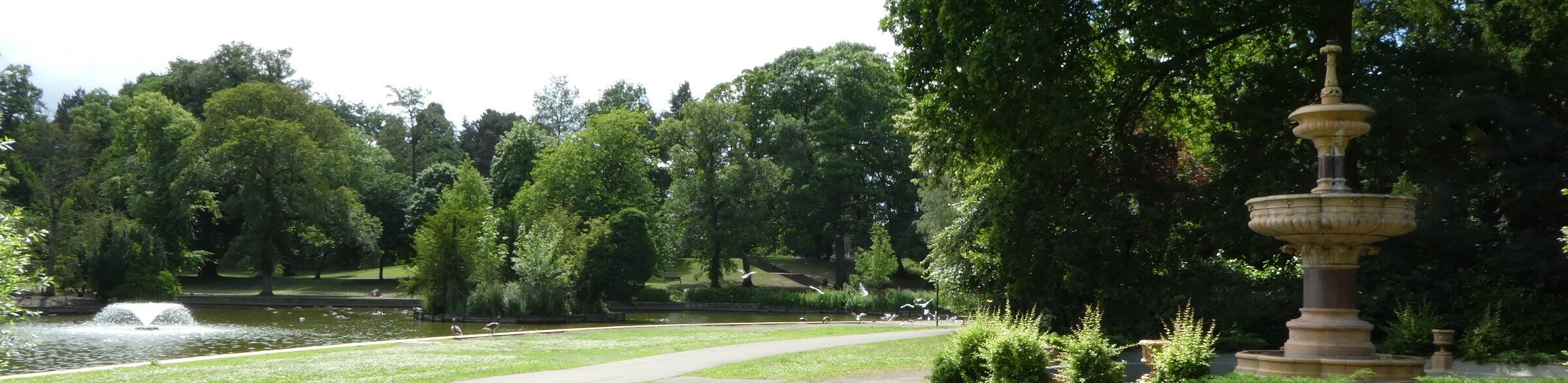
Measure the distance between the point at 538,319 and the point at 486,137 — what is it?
52.6 m

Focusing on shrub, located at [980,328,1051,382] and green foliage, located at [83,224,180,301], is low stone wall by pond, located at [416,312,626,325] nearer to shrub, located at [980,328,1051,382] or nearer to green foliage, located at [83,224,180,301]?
green foliage, located at [83,224,180,301]

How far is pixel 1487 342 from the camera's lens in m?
14.5

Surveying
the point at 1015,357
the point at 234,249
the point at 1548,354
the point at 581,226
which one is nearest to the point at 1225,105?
the point at 1548,354

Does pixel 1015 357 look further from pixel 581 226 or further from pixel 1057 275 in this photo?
pixel 581 226

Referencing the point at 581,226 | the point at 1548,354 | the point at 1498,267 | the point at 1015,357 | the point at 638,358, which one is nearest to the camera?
the point at 1015,357

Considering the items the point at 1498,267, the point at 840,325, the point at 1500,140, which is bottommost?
the point at 840,325

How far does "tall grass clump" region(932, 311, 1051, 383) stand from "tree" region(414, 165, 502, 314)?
30614mm

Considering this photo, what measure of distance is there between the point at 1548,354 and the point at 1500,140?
4.58 metres

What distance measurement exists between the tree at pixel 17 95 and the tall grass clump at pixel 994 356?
77.6 metres

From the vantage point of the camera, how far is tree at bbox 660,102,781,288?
187ft

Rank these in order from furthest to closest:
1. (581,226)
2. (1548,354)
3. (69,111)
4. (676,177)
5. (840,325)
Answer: (69,111) < (676,177) < (581,226) < (840,325) < (1548,354)

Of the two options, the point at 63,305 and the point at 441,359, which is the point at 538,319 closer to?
the point at 63,305

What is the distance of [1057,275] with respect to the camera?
19031 mm

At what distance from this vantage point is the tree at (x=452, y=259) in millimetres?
42188
